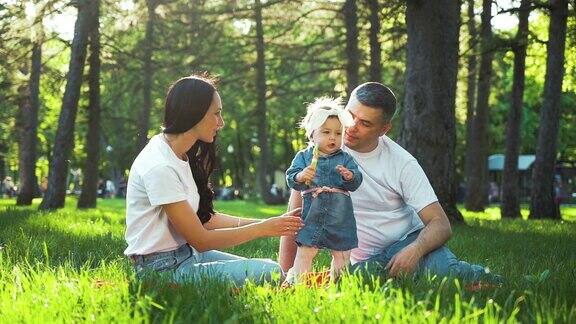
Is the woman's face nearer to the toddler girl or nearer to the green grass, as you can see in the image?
the toddler girl

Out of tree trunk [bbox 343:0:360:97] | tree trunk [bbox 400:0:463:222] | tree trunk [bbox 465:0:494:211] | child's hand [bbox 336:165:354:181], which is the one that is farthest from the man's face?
tree trunk [bbox 465:0:494:211]

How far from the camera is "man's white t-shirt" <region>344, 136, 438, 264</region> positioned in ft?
18.7

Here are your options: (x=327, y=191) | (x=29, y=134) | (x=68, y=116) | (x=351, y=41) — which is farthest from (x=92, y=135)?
(x=327, y=191)

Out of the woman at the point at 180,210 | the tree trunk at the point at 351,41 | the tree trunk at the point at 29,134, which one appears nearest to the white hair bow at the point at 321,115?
the woman at the point at 180,210

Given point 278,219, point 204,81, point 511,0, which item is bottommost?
point 278,219

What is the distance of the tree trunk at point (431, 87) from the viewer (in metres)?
13.1

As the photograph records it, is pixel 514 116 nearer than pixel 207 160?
No

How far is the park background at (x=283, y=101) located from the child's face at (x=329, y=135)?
1.09m

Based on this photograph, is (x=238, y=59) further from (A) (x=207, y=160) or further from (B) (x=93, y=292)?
(B) (x=93, y=292)

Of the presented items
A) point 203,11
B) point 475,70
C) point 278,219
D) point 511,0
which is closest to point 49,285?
point 278,219

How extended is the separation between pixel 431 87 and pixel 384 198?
302 inches

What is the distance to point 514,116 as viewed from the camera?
2164 cm

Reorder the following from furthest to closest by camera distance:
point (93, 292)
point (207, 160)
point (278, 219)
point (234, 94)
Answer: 1. point (234, 94)
2. point (207, 160)
3. point (278, 219)
4. point (93, 292)

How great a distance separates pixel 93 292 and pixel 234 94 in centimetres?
2621
